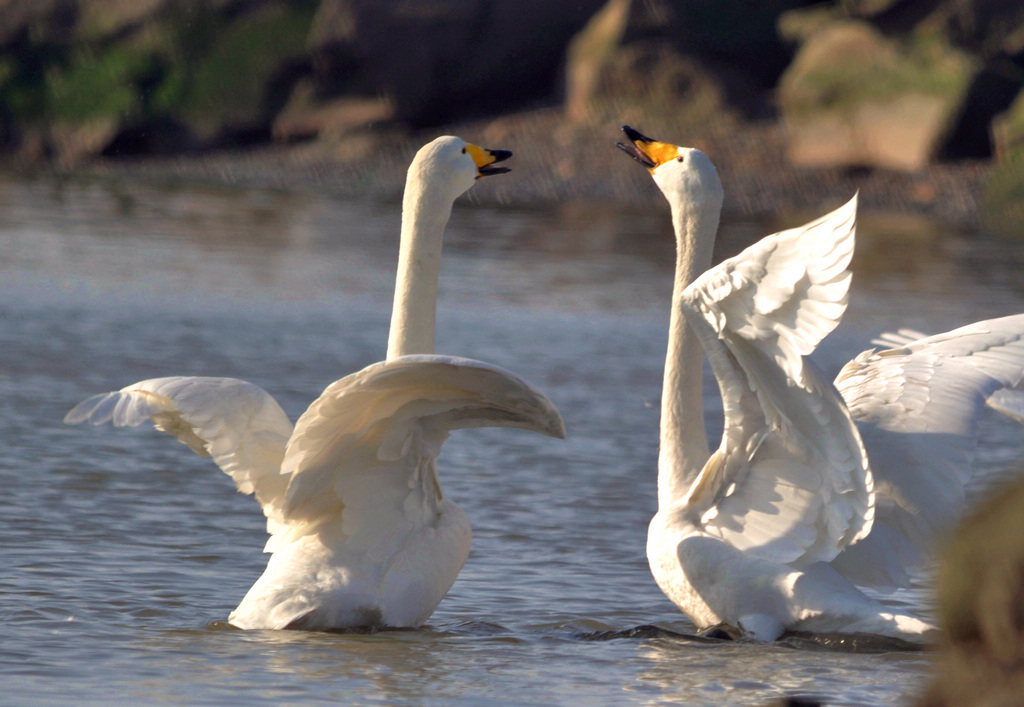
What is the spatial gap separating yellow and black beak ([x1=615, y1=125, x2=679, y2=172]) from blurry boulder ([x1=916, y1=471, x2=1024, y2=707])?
4638 millimetres

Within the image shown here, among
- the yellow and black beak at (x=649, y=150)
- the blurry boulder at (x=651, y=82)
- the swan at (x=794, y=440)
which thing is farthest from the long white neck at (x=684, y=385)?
the blurry boulder at (x=651, y=82)

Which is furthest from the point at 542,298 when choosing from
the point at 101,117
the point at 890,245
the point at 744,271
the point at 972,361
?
the point at 101,117

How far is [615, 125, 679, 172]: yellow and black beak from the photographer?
723 cm

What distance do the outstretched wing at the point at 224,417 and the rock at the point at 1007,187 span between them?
57.9ft

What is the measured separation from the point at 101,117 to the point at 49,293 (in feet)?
47.7

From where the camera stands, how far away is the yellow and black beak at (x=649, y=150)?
23.7ft

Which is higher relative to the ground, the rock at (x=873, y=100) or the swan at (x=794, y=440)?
the rock at (x=873, y=100)

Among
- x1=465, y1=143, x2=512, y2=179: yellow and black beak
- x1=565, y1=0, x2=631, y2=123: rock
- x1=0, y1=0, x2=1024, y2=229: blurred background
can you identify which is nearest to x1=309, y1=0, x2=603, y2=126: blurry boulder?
x1=0, y1=0, x2=1024, y2=229: blurred background

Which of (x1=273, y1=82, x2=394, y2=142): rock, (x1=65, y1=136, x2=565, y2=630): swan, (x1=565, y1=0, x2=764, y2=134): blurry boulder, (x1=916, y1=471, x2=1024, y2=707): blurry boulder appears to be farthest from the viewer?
(x1=273, y1=82, x2=394, y2=142): rock

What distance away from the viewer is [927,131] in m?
23.9

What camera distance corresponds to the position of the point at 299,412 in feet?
35.9

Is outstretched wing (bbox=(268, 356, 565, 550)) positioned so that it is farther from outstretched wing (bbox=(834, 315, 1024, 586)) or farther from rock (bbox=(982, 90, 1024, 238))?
rock (bbox=(982, 90, 1024, 238))

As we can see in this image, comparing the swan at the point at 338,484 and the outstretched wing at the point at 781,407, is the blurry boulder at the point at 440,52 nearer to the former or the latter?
the swan at the point at 338,484

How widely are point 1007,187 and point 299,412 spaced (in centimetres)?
1460
